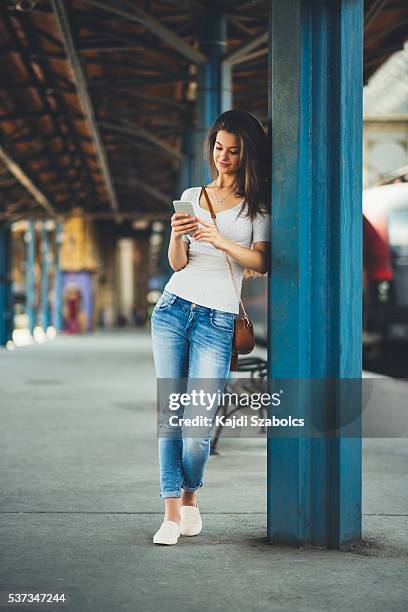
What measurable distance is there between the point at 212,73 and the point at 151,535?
948cm

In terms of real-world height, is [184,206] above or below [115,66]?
below

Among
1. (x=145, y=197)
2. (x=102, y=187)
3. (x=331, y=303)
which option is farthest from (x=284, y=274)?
(x=145, y=197)

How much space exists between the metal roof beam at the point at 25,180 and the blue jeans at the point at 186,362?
61.6ft

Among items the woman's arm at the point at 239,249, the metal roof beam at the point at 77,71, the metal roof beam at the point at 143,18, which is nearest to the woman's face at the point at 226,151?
the woman's arm at the point at 239,249

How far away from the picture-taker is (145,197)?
40.0 metres

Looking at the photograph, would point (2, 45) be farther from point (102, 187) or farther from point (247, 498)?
point (102, 187)

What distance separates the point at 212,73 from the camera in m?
13.6

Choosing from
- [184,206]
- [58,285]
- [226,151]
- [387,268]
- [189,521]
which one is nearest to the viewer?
[184,206]

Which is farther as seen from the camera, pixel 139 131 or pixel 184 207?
pixel 139 131

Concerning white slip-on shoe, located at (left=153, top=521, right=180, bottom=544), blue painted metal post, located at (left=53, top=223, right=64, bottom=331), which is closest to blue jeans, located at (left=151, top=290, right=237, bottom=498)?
white slip-on shoe, located at (left=153, top=521, right=180, bottom=544)

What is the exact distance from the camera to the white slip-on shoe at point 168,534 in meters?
4.78

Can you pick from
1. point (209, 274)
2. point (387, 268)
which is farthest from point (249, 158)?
point (387, 268)

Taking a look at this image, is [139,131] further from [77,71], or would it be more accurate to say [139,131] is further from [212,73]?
[212,73]

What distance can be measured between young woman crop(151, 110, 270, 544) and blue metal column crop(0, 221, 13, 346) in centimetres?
2495
